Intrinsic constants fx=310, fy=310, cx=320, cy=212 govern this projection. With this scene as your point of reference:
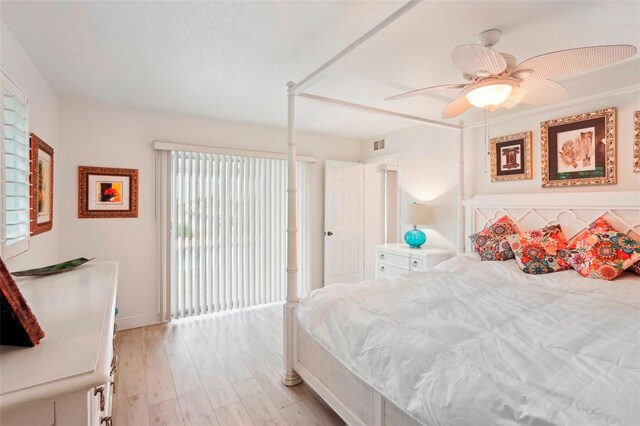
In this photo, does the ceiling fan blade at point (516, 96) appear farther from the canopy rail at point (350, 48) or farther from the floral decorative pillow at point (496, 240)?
the floral decorative pillow at point (496, 240)

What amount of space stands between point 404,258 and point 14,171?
338 centimetres

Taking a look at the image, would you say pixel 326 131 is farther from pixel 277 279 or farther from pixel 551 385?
pixel 551 385

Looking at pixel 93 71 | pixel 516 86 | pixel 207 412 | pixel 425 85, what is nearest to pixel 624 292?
pixel 516 86

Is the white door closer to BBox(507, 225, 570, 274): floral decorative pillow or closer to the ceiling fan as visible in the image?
BBox(507, 225, 570, 274): floral decorative pillow

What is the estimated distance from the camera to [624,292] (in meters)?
1.90

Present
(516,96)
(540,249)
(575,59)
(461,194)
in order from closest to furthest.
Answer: (575,59) → (516,96) → (540,249) → (461,194)

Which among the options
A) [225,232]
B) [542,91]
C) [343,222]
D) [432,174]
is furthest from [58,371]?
[343,222]

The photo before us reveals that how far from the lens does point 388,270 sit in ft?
12.5

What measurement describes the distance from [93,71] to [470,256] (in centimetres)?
358

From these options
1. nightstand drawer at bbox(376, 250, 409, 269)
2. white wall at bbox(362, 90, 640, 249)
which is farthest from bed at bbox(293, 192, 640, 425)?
nightstand drawer at bbox(376, 250, 409, 269)

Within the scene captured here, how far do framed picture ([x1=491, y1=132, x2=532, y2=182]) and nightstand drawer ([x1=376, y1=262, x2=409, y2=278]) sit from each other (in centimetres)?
141

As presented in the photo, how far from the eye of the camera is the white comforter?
3.17 ft

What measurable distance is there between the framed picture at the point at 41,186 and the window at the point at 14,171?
0.21 meters

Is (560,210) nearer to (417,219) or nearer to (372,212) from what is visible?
(417,219)
